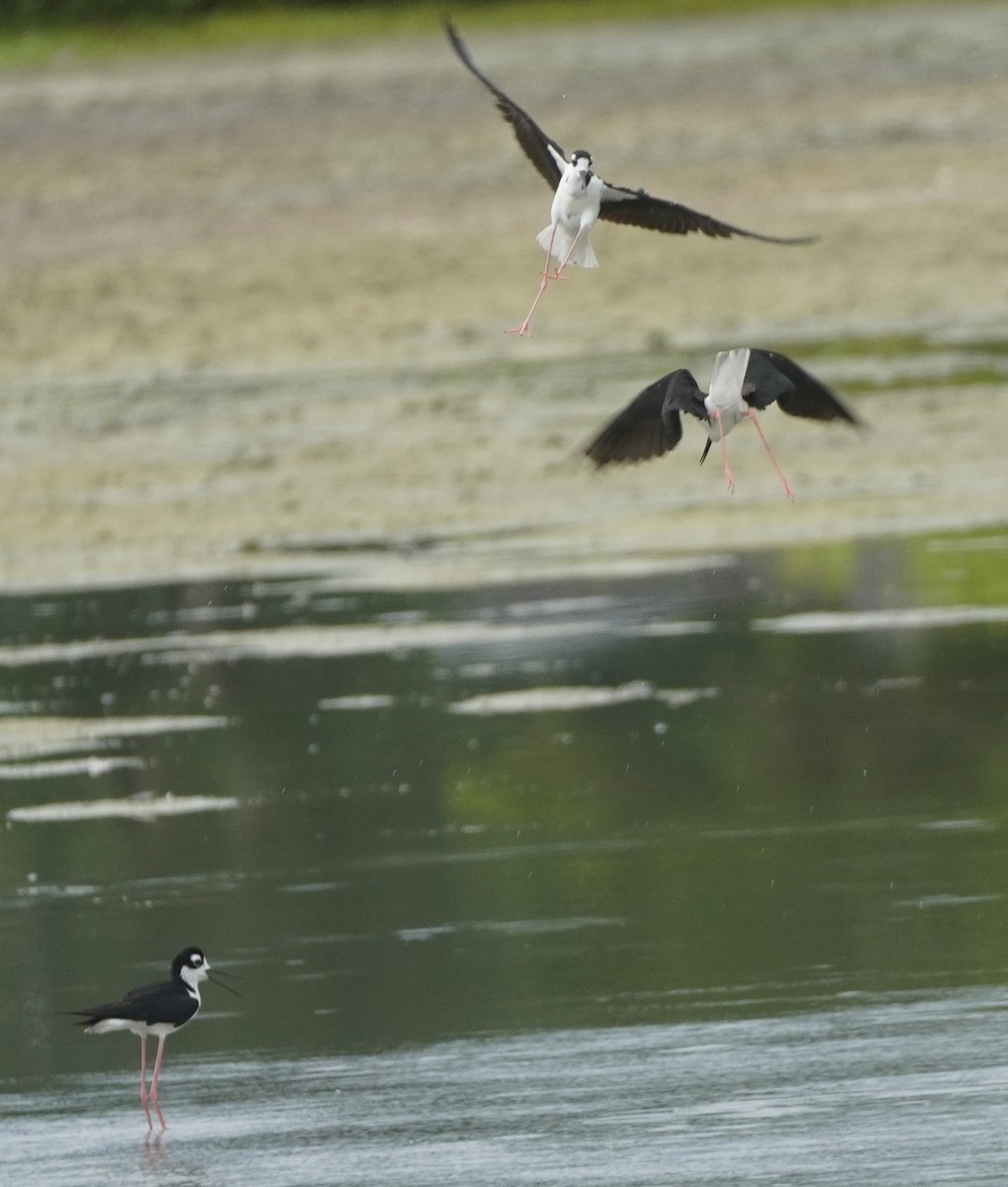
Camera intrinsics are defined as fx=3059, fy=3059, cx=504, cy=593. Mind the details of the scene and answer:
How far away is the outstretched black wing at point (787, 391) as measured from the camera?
733 cm

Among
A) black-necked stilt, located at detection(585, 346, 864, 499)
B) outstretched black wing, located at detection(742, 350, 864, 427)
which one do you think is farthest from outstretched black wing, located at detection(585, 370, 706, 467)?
outstretched black wing, located at detection(742, 350, 864, 427)

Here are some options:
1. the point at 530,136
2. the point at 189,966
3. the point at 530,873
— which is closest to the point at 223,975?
the point at 189,966

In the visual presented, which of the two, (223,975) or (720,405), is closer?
(720,405)

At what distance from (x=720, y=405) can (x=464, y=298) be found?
11.7 m

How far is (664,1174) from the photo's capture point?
20.8 feet

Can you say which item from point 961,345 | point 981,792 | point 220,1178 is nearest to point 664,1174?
point 220,1178

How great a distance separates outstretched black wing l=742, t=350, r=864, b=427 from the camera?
289 inches

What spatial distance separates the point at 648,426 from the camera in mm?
7820

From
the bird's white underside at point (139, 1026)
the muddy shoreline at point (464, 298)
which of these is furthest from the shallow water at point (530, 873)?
the muddy shoreline at point (464, 298)

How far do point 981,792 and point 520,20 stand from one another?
20.6 metres

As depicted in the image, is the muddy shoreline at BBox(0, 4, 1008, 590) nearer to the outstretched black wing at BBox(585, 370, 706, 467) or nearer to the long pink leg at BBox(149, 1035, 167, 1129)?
the outstretched black wing at BBox(585, 370, 706, 467)

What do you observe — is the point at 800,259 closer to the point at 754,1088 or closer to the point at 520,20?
the point at 520,20

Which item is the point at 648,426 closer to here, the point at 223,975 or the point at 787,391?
the point at 787,391

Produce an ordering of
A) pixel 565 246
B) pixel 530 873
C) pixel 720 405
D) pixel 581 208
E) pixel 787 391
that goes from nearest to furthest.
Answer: pixel 720 405 → pixel 787 391 → pixel 565 246 → pixel 581 208 → pixel 530 873
